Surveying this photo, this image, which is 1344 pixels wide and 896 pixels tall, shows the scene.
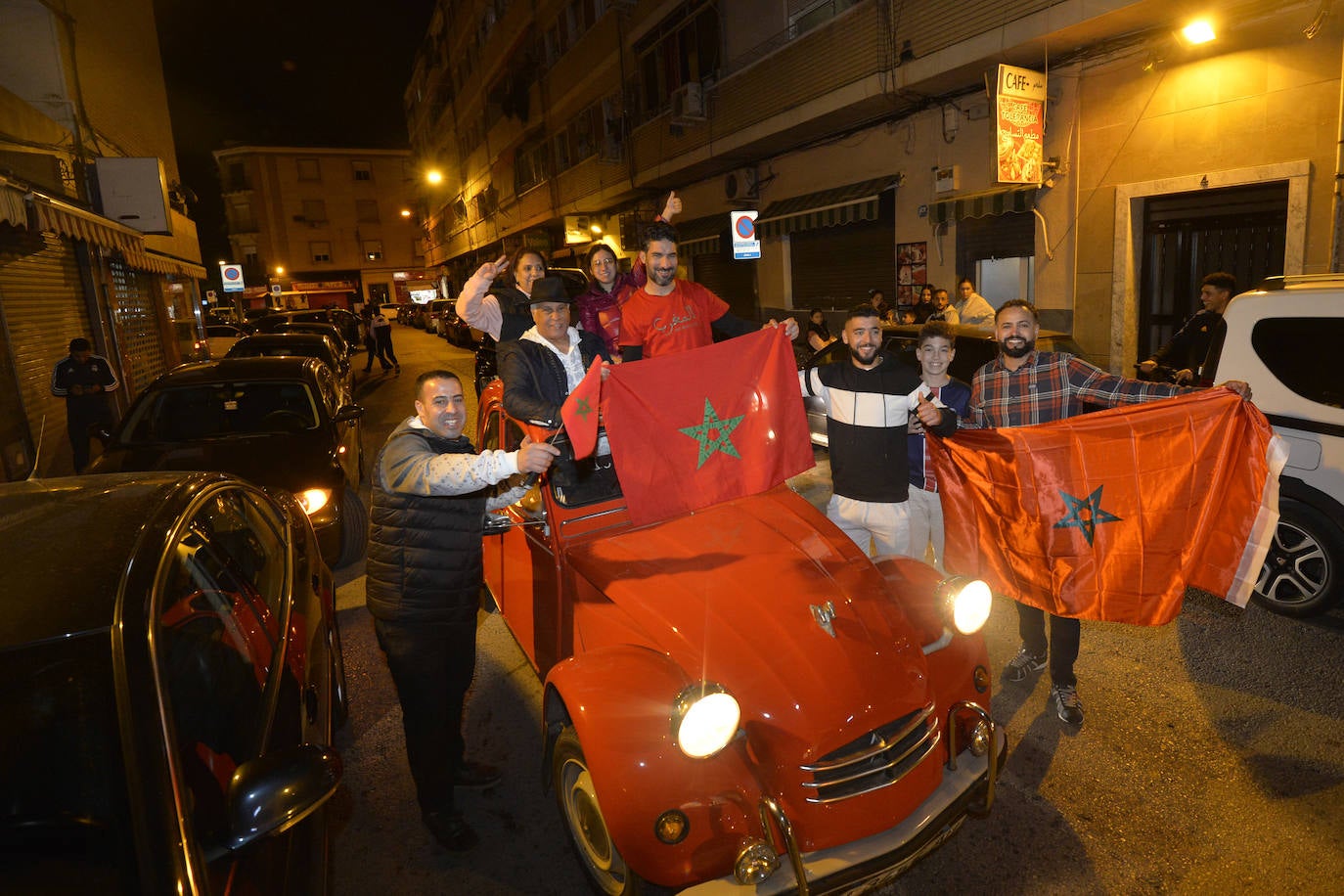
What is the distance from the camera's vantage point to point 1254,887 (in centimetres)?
285

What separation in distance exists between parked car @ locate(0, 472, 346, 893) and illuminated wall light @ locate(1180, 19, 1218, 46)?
11.1 metres

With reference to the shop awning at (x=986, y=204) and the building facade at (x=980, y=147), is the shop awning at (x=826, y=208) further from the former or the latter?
the shop awning at (x=986, y=204)

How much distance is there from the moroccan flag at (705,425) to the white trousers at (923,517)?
96 cm

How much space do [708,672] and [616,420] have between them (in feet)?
4.02

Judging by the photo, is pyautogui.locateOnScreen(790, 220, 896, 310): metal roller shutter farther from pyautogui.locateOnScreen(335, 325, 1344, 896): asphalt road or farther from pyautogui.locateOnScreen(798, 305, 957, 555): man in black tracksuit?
pyautogui.locateOnScreen(798, 305, 957, 555): man in black tracksuit

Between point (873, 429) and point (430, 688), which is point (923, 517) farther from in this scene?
point (430, 688)

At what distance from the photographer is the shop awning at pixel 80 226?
31.1 ft

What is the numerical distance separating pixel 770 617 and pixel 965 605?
886 millimetres

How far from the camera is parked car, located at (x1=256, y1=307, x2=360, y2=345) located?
2036 cm

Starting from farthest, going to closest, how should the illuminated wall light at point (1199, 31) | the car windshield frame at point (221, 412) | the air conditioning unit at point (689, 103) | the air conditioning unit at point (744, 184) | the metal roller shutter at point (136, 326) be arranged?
the air conditioning unit at point (744, 184)
the air conditioning unit at point (689, 103)
the metal roller shutter at point (136, 326)
the illuminated wall light at point (1199, 31)
the car windshield frame at point (221, 412)

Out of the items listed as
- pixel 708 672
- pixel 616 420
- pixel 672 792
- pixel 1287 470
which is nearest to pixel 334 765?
pixel 672 792

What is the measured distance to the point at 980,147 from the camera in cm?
1219

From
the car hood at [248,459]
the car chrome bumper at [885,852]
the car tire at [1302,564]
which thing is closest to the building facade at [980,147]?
the car tire at [1302,564]

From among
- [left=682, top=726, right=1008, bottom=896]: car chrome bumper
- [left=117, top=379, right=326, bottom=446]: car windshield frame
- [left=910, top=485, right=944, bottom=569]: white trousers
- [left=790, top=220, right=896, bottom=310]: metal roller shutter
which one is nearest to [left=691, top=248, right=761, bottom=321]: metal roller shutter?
[left=790, top=220, right=896, bottom=310]: metal roller shutter
